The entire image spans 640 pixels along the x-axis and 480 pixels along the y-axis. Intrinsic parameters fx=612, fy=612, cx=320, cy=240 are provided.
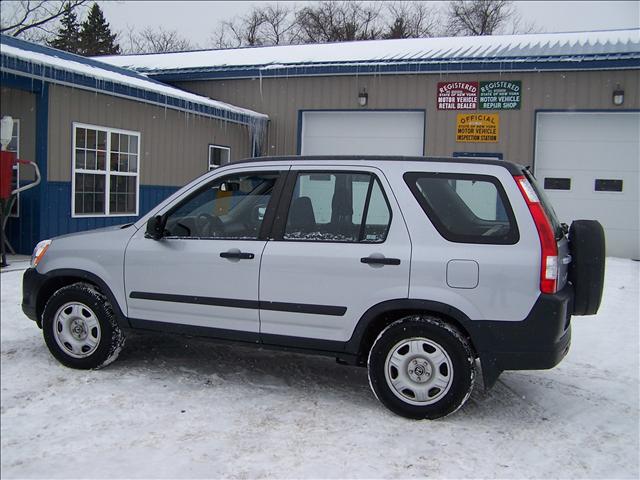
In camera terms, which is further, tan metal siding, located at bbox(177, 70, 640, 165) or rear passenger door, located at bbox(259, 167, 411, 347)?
tan metal siding, located at bbox(177, 70, 640, 165)

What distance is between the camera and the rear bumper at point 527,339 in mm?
3650

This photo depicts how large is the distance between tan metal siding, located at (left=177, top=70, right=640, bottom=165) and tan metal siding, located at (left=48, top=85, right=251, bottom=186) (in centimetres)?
112

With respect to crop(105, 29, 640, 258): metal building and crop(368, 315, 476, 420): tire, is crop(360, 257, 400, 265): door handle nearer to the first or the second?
crop(368, 315, 476, 420): tire

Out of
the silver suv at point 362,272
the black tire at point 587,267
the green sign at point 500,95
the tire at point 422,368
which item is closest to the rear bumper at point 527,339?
the silver suv at point 362,272

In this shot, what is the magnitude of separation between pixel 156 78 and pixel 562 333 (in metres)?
15.1

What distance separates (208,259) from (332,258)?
907 mm

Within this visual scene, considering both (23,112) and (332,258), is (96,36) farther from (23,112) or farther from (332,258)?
(332,258)

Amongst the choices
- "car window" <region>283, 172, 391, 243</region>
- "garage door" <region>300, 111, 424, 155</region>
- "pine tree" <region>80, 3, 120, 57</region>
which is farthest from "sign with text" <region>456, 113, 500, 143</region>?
"pine tree" <region>80, 3, 120, 57</region>

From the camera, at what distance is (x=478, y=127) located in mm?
13773

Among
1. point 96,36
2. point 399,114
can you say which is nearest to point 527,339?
point 399,114

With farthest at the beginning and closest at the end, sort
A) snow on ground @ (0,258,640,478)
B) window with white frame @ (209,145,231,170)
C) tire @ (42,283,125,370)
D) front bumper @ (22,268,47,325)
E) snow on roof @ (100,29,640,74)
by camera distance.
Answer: window with white frame @ (209,145,231,170)
snow on roof @ (100,29,640,74)
front bumper @ (22,268,47,325)
tire @ (42,283,125,370)
snow on ground @ (0,258,640,478)

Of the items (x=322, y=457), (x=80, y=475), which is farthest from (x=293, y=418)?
(x=80, y=475)

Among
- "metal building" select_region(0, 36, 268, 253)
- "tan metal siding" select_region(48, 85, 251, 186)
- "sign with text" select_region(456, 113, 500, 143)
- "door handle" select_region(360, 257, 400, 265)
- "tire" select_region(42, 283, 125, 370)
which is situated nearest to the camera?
"door handle" select_region(360, 257, 400, 265)

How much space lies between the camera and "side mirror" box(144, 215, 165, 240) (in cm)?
436
